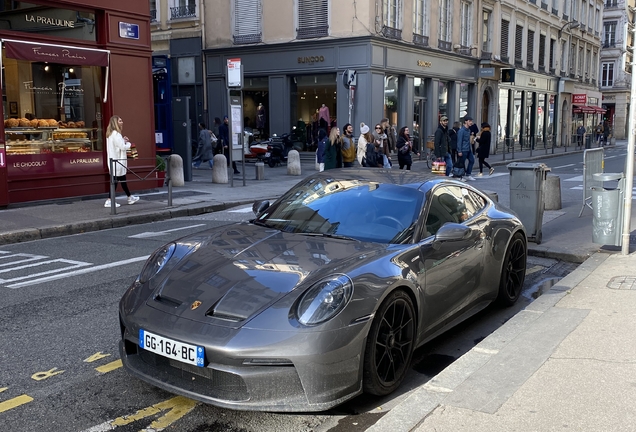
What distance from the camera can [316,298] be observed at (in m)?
3.71

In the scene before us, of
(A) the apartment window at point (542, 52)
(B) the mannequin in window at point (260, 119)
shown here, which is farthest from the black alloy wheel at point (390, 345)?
(A) the apartment window at point (542, 52)

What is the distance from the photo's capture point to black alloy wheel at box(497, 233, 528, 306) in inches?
237

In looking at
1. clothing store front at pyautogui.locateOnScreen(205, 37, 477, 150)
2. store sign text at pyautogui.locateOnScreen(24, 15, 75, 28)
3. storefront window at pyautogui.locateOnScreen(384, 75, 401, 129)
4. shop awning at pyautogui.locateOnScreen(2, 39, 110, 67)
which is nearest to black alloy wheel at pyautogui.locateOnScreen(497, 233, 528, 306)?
shop awning at pyautogui.locateOnScreen(2, 39, 110, 67)

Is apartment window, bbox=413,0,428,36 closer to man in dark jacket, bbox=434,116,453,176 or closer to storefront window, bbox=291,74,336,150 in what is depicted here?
storefront window, bbox=291,74,336,150

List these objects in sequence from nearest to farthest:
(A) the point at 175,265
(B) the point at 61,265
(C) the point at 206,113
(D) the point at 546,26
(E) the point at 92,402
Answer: (E) the point at 92,402
(A) the point at 175,265
(B) the point at 61,265
(C) the point at 206,113
(D) the point at 546,26

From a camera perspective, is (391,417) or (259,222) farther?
(259,222)

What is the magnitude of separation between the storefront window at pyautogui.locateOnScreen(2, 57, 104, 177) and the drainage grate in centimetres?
1111

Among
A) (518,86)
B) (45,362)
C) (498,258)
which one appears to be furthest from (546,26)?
(45,362)

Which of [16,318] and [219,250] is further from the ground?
[219,250]

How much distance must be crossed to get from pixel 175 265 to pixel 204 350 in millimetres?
969

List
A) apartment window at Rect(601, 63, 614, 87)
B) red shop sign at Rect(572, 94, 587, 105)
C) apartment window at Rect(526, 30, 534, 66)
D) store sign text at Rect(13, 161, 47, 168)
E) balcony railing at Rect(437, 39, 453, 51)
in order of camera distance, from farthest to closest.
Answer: apartment window at Rect(601, 63, 614, 87) → red shop sign at Rect(572, 94, 587, 105) → apartment window at Rect(526, 30, 534, 66) → balcony railing at Rect(437, 39, 453, 51) → store sign text at Rect(13, 161, 47, 168)

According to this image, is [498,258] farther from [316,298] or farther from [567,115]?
[567,115]

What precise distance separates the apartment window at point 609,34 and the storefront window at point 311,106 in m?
56.8

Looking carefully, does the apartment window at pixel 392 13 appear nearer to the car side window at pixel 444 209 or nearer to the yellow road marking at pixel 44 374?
the car side window at pixel 444 209
